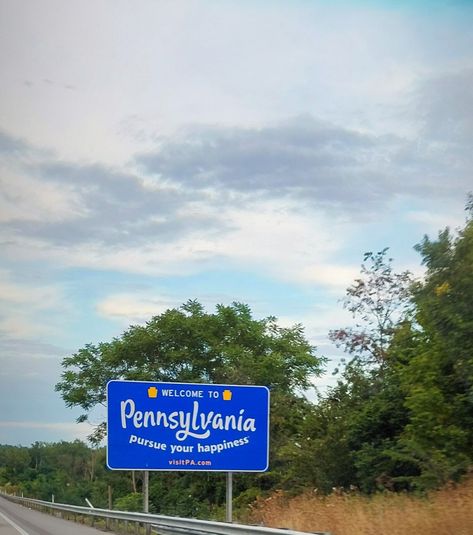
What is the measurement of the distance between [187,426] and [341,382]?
1025cm

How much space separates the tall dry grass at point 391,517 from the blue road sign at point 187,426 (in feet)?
11.1

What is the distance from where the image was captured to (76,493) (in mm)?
80812

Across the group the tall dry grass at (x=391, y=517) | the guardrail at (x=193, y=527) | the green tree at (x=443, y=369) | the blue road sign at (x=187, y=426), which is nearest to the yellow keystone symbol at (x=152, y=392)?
the blue road sign at (x=187, y=426)

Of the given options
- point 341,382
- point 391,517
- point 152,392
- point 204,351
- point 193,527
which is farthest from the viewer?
point 204,351

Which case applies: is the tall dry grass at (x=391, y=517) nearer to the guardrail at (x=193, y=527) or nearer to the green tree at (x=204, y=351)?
the guardrail at (x=193, y=527)

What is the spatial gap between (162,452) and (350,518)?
8.95 metres

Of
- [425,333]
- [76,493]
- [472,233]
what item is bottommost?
[76,493]

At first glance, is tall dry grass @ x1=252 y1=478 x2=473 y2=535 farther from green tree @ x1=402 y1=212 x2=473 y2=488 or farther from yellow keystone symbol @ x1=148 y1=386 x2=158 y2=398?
yellow keystone symbol @ x1=148 y1=386 x2=158 y2=398

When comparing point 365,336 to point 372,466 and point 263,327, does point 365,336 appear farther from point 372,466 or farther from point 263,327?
point 263,327

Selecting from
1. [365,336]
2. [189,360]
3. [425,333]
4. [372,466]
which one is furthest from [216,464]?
[189,360]

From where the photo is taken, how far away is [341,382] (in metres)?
32.5

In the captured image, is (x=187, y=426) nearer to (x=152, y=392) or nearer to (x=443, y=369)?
(x=152, y=392)

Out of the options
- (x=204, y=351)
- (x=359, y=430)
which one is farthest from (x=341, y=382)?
(x=204, y=351)

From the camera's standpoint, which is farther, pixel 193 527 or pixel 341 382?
pixel 341 382
